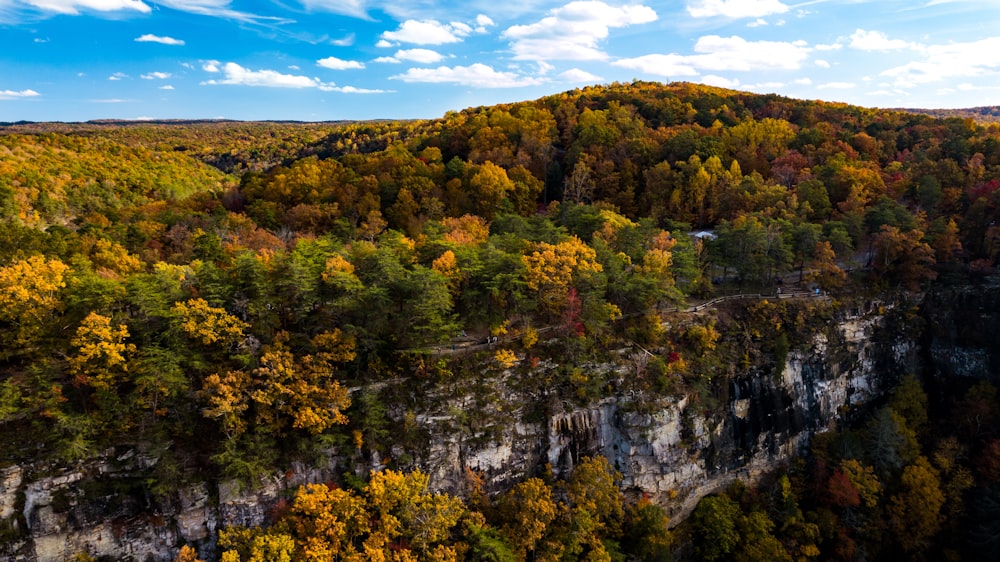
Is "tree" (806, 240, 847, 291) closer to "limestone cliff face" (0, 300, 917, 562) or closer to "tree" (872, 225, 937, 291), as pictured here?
"limestone cliff face" (0, 300, 917, 562)

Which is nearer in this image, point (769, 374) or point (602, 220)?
point (769, 374)

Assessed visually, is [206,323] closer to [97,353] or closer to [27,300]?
[97,353]

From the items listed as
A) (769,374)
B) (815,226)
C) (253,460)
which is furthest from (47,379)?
(815,226)

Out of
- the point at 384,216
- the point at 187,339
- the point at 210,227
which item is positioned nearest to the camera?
the point at 187,339

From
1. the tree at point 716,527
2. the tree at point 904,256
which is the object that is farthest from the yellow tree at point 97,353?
the tree at point 904,256

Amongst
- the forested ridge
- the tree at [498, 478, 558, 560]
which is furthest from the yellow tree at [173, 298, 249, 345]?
Result: the tree at [498, 478, 558, 560]

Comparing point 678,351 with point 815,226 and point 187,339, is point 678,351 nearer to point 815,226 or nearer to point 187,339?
point 815,226

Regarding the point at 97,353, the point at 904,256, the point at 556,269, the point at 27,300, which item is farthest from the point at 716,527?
the point at 27,300
